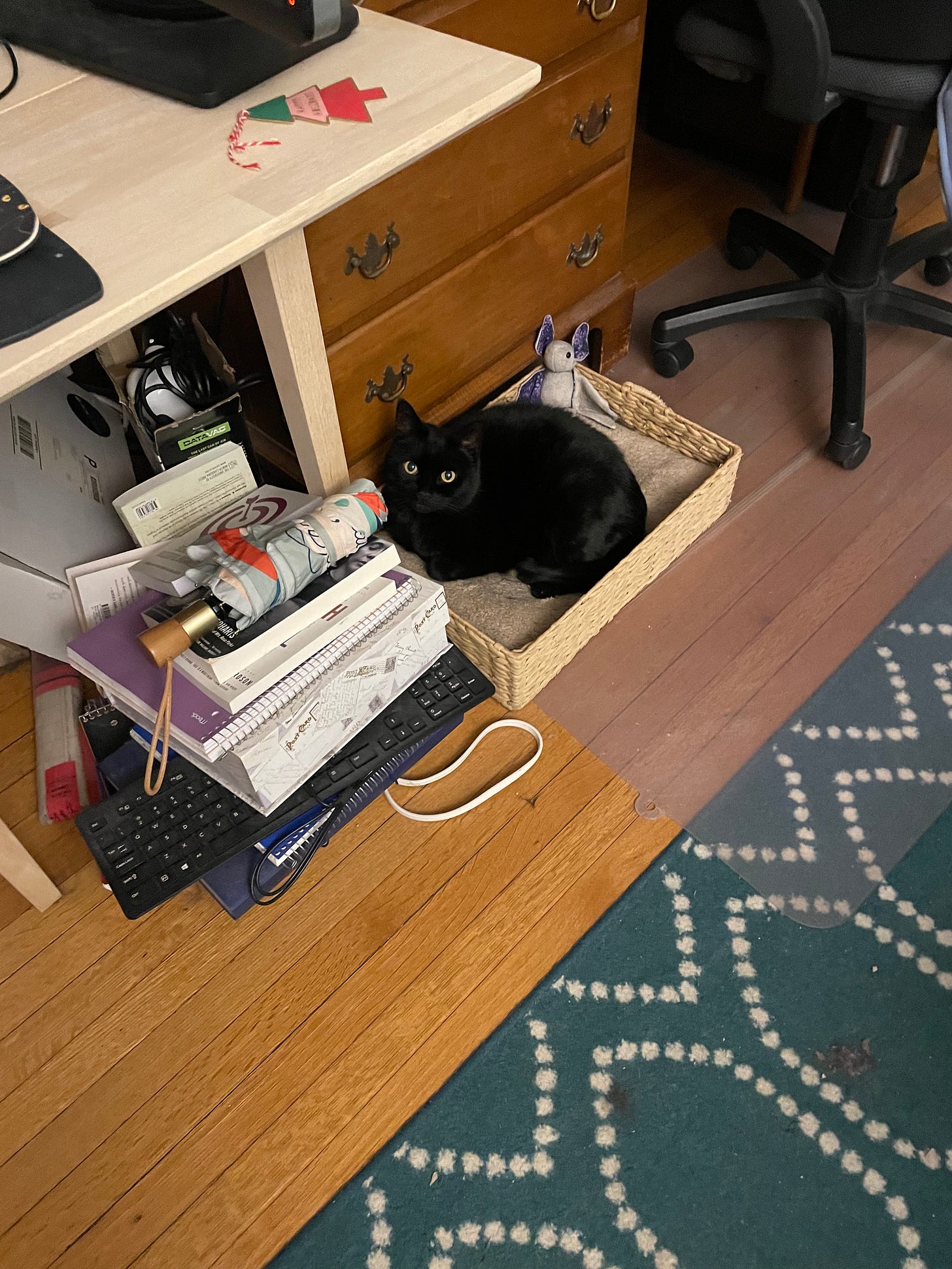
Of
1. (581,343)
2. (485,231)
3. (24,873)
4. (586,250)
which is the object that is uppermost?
(485,231)

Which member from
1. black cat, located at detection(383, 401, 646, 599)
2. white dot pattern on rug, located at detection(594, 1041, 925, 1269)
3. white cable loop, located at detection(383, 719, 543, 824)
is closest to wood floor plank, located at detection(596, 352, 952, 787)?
white cable loop, located at detection(383, 719, 543, 824)

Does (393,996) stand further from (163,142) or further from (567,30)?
(567,30)

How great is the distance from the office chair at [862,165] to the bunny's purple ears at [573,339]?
0.84 ft

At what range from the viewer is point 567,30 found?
1.19 m

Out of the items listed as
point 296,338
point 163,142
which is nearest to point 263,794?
point 296,338

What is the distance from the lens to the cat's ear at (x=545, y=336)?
145 centimetres

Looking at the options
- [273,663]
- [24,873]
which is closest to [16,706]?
[24,873]

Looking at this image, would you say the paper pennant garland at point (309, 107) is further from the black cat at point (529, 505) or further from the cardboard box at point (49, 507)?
the cardboard box at point (49, 507)

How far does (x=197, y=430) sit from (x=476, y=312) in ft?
1.58

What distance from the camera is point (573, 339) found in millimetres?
1500

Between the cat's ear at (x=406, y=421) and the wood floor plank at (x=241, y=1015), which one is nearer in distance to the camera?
the wood floor plank at (x=241, y=1015)

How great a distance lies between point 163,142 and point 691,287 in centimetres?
146

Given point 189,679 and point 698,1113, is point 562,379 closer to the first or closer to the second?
point 189,679

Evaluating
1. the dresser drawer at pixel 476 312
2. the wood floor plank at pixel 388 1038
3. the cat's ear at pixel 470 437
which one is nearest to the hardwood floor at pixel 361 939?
the wood floor plank at pixel 388 1038
